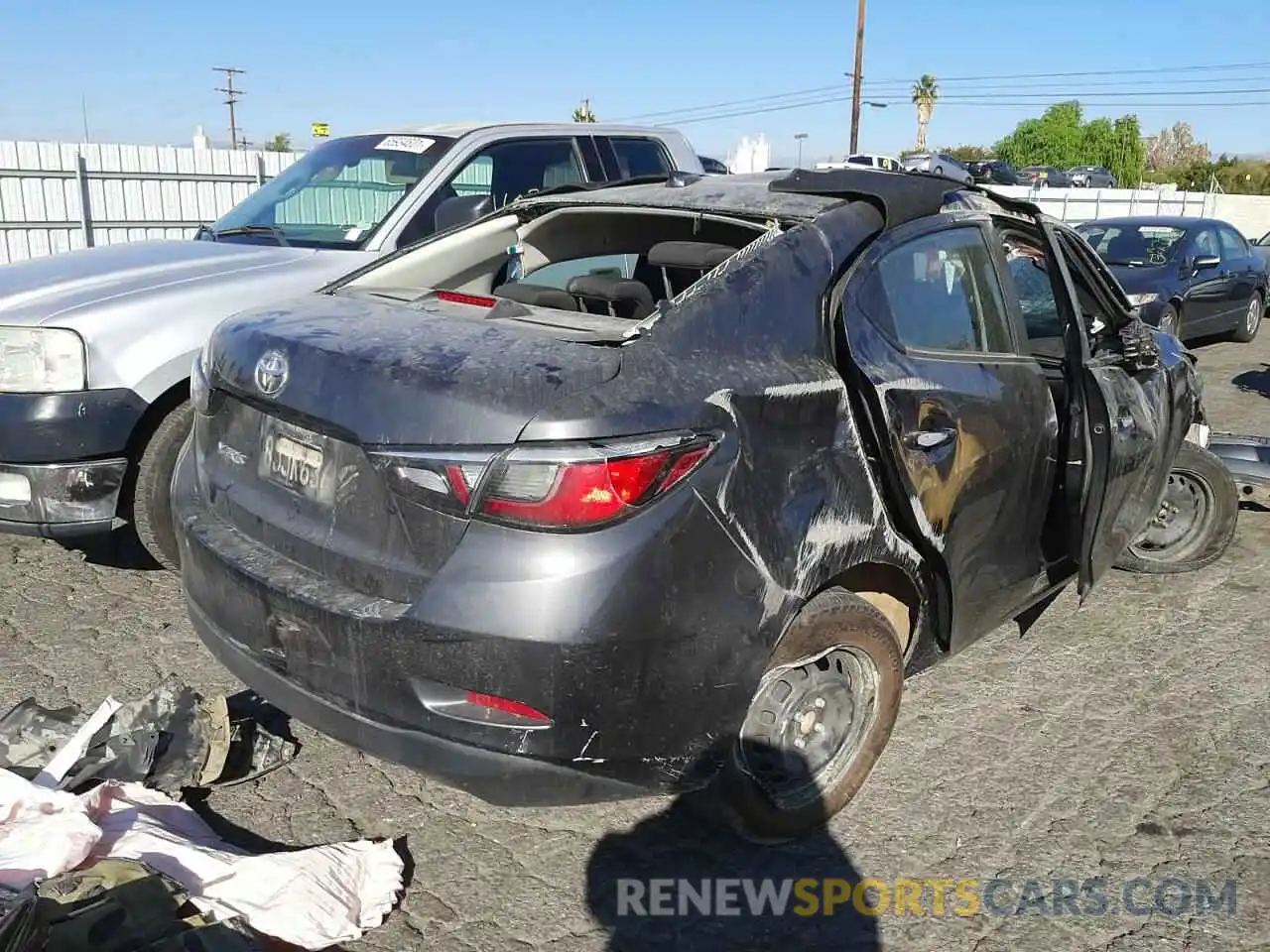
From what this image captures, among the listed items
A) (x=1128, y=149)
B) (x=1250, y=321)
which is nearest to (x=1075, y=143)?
(x=1128, y=149)

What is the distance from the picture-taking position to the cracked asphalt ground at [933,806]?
8.91ft

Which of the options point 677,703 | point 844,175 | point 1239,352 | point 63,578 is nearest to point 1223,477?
point 844,175

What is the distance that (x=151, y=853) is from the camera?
8.69 feet

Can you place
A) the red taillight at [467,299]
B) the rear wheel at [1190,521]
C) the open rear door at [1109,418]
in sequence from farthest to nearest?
the rear wheel at [1190,521] → the open rear door at [1109,418] → the red taillight at [467,299]

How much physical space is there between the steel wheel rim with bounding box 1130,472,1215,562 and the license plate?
4.21 m

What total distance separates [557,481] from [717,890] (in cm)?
128

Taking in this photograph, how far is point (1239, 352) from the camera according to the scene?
13375 millimetres

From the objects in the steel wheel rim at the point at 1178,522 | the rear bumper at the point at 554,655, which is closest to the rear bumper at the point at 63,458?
the rear bumper at the point at 554,655

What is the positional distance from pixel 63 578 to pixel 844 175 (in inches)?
149

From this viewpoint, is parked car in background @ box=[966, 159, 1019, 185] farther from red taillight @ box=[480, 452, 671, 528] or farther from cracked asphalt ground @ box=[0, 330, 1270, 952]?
red taillight @ box=[480, 452, 671, 528]

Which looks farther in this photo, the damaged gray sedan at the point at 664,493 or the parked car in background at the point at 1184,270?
the parked car in background at the point at 1184,270

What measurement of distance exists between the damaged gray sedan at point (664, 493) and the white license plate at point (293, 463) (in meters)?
0.01

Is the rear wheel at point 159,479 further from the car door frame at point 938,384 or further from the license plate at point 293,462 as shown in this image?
the car door frame at point 938,384

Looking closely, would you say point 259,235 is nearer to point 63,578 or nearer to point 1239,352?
point 63,578
